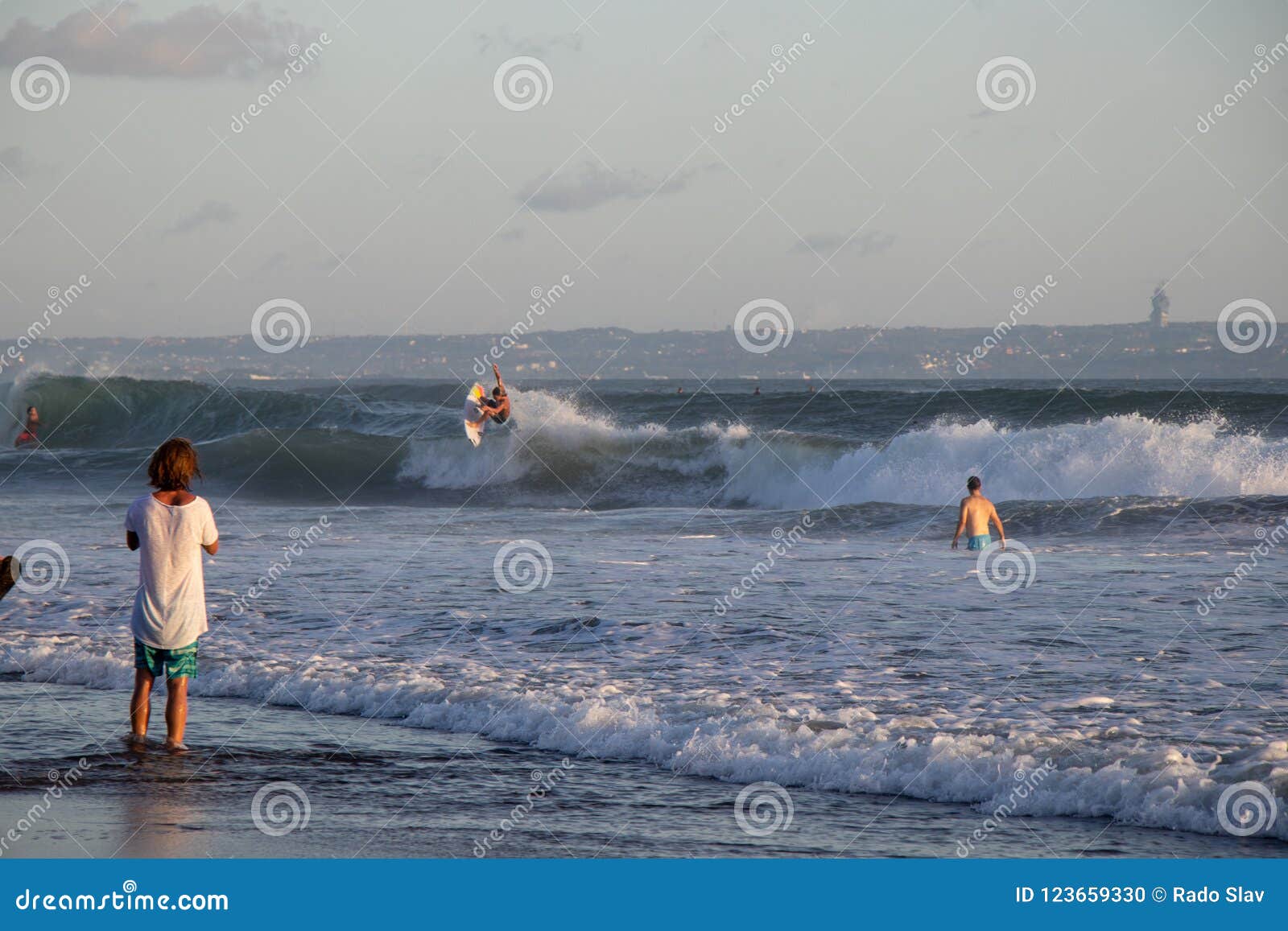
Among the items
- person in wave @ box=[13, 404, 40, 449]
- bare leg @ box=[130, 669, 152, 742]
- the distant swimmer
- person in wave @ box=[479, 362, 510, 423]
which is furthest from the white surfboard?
person in wave @ box=[13, 404, 40, 449]

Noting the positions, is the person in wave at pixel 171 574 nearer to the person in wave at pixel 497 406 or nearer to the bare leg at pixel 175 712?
the bare leg at pixel 175 712

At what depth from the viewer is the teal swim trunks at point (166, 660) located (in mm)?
6992

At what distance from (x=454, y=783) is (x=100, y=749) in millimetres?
2215

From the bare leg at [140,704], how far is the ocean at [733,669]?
9.4 inches

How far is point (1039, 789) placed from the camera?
6.34 metres

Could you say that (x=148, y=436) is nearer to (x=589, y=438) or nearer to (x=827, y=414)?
(x=589, y=438)

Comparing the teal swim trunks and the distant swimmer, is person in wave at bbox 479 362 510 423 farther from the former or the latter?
the distant swimmer

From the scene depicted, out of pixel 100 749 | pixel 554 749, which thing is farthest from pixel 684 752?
pixel 100 749

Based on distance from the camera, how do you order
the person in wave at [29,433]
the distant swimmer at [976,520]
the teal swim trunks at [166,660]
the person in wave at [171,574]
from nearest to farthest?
the person in wave at [171,574], the teal swim trunks at [166,660], the distant swimmer at [976,520], the person in wave at [29,433]

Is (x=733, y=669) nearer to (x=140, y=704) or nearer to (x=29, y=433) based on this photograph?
(x=140, y=704)

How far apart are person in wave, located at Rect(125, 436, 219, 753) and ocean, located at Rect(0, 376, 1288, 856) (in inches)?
19.2

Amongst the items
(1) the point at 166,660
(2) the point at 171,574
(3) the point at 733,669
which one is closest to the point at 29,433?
(3) the point at 733,669

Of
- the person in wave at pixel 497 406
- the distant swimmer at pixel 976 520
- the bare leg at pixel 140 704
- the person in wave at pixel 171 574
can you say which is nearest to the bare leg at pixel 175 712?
the person in wave at pixel 171 574

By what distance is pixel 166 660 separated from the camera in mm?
6996
